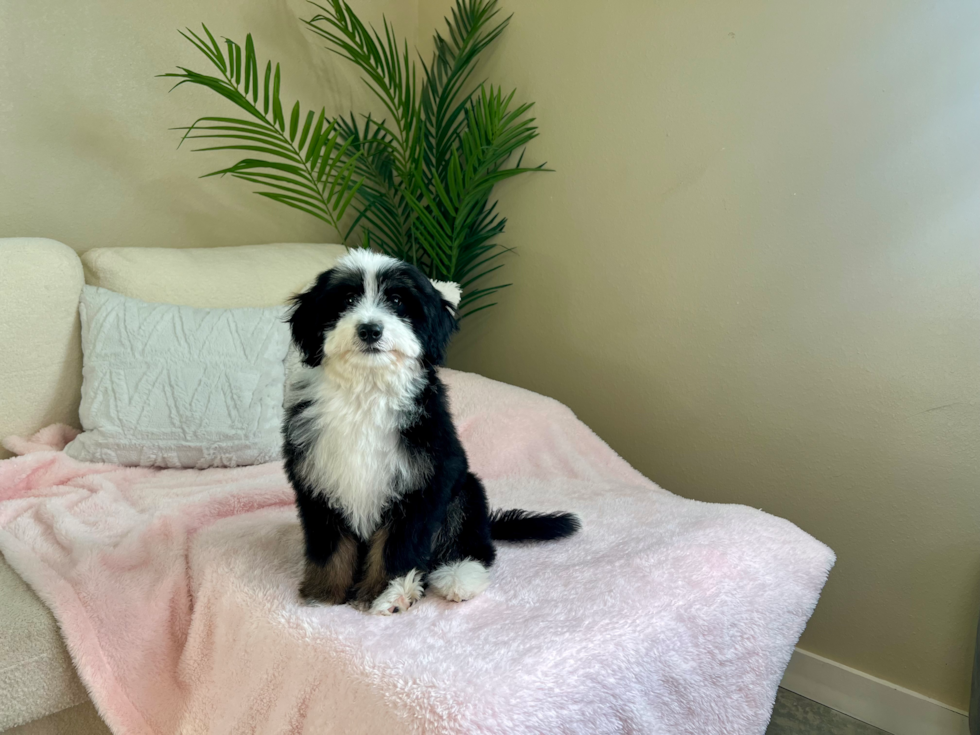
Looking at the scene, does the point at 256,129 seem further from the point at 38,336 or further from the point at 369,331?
the point at 369,331

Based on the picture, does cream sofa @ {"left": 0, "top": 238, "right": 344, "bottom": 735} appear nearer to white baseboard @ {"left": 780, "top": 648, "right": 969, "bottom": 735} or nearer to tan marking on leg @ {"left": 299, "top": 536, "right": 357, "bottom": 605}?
tan marking on leg @ {"left": 299, "top": 536, "right": 357, "bottom": 605}

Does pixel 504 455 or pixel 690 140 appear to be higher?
pixel 690 140

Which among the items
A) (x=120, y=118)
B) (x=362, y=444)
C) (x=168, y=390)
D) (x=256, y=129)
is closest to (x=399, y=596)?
(x=362, y=444)

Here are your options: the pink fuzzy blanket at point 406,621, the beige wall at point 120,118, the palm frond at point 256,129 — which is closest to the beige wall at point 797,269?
the pink fuzzy blanket at point 406,621

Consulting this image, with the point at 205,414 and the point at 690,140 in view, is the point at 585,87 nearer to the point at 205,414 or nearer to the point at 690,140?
the point at 690,140

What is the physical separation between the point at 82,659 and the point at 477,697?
2.58 feet

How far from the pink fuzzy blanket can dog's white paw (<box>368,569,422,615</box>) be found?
24 mm

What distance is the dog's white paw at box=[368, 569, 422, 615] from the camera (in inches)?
49.4

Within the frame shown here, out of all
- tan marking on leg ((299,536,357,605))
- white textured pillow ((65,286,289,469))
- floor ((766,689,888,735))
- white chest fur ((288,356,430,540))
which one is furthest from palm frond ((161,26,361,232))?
floor ((766,689,888,735))

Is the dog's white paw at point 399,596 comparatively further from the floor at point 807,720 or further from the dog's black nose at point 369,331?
the floor at point 807,720

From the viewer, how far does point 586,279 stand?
2.47 metres

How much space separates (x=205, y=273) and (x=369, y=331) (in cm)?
126

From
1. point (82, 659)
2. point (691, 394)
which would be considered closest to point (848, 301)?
point (691, 394)

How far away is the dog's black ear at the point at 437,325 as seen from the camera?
1.29 metres
